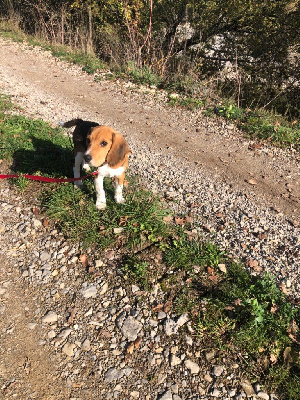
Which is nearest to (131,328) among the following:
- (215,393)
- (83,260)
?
(215,393)

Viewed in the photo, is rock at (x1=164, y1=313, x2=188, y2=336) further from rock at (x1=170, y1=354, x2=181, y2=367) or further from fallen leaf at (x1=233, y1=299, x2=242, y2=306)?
fallen leaf at (x1=233, y1=299, x2=242, y2=306)

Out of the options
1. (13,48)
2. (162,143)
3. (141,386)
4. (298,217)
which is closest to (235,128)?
(162,143)

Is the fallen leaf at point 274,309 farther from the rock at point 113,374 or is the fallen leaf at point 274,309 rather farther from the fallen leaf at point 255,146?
the fallen leaf at point 255,146

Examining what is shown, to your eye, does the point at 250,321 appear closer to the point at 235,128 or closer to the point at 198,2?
the point at 235,128

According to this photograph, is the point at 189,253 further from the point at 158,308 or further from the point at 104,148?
the point at 104,148

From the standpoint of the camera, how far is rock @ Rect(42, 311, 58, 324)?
3125 millimetres

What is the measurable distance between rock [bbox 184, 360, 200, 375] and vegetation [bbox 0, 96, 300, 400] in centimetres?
23

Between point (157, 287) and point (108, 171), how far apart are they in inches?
62.4

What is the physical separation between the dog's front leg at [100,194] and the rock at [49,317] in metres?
1.63

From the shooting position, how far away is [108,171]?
387 cm

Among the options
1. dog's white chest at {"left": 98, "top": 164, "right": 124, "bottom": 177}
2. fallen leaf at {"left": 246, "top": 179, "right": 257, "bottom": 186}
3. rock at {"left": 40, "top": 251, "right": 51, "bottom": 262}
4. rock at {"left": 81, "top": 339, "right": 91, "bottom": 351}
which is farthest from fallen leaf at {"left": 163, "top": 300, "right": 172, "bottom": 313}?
fallen leaf at {"left": 246, "top": 179, "right": 257, "bottom": 186}

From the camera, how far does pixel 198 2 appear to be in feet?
32.2

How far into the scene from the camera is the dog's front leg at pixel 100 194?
4107 millimetres

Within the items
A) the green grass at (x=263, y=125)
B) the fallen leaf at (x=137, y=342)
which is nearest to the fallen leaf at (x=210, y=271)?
the fallen leaf at (x=137, y=342)
